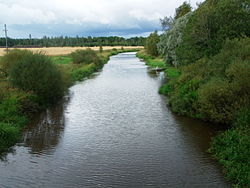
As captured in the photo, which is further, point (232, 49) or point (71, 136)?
point (232, 49)

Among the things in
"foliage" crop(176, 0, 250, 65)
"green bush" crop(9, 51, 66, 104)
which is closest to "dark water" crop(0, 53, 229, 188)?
Answer: "green bush" crop(9, 51, 66, 104)

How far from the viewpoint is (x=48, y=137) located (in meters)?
17.7

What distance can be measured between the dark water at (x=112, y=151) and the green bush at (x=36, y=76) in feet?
5.86

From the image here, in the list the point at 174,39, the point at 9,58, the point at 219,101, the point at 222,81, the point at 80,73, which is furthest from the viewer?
the point at 80,73

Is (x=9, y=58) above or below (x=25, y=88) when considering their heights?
above

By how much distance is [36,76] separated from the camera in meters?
24.2

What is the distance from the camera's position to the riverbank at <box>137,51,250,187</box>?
483 inches

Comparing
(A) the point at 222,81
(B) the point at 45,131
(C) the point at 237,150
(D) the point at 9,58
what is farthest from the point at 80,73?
(C) the point at 237,150

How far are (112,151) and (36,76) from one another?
38.0ft

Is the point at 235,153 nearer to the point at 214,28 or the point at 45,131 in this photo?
the point at 45,131

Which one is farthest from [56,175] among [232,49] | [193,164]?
[232,49]

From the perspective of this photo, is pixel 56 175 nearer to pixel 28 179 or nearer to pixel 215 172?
pixel 28 179

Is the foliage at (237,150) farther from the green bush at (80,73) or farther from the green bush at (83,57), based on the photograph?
the green bush at (83,57)

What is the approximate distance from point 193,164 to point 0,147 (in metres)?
9.11
